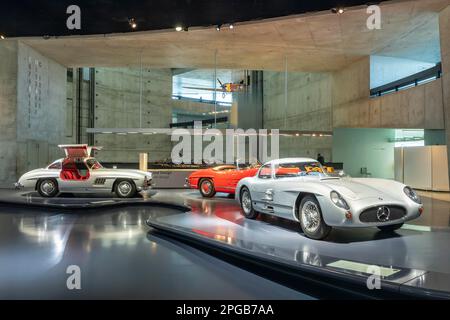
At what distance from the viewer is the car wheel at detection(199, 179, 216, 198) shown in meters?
9.35

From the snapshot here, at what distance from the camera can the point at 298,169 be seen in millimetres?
5789

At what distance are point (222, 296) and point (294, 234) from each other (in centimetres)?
212

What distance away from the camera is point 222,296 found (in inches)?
108

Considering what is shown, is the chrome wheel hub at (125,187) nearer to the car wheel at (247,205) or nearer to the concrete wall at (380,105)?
the car wheel at (247,205)

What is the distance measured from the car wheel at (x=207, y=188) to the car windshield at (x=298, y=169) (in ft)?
12.4

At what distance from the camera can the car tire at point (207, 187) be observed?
935 centimetres

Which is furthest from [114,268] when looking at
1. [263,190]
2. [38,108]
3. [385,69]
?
[385,69]

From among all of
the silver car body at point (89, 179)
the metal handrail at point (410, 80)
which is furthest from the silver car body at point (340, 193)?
the metal handrail at point (410, 80)

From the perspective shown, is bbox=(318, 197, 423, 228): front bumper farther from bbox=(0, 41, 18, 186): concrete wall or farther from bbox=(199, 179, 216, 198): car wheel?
bbox=(0, 41, 18, 186): concrete wall

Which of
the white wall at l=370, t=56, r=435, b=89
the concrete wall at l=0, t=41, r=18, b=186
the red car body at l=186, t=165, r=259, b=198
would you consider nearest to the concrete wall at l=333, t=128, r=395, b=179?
the white wall at l=370, t=56, r=435, b=89

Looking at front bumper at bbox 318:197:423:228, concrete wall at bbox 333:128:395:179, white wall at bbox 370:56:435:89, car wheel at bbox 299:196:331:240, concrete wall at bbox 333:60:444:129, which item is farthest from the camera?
concrete wall at bbox 333:128:395:179

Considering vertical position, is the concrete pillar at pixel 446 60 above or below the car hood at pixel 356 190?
above
